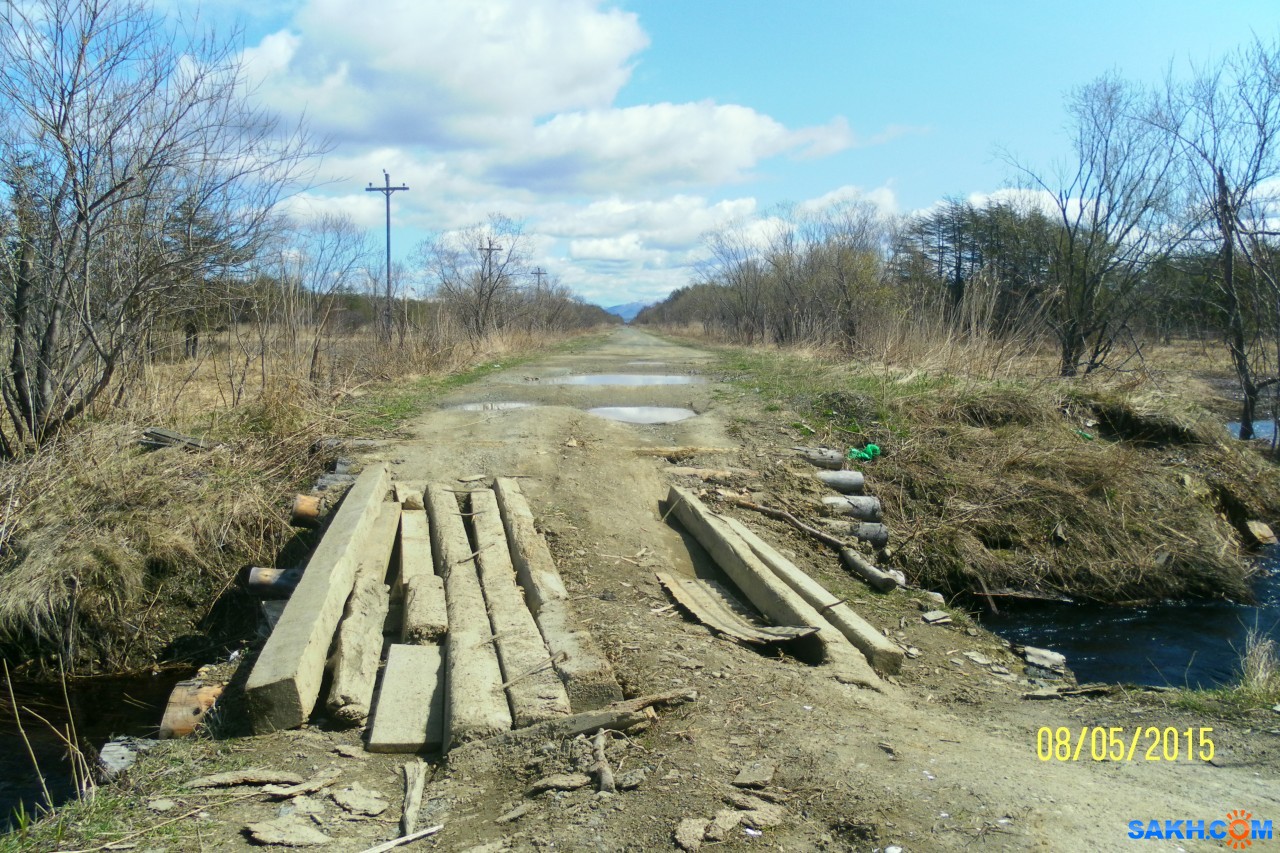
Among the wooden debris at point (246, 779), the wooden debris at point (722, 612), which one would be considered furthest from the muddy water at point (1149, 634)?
the wooden debris at point (246, 779)

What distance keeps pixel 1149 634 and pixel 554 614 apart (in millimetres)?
5569

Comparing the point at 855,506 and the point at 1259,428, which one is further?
the point at 1259,428

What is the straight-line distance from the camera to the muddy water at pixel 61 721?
4.23 meters

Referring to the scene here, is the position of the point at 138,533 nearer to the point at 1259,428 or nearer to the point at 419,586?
the point at 419,586

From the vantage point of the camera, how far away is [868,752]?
323 cm

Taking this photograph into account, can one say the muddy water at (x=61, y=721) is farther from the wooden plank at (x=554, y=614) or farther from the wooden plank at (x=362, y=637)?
the wooden plank at (x=554, y=614)

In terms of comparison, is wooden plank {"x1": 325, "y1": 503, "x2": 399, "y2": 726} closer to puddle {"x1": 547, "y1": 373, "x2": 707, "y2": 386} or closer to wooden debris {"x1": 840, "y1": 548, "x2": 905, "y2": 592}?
wooden debris {"x1": 840, "y1": 548, "x2": 905, "y2": 592}

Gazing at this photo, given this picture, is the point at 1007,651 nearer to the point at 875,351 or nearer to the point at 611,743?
the point at 611,743

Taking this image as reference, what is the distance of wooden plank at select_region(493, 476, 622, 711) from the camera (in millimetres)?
3635

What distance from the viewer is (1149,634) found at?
7.23 meters

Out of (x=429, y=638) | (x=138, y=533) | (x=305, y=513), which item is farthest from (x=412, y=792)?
(x=138, y=533)

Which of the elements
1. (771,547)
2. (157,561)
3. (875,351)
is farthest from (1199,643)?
(875,351)

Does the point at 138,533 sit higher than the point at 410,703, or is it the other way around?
the point at 138,533

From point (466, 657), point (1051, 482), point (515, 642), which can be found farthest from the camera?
point (1051, 482)
